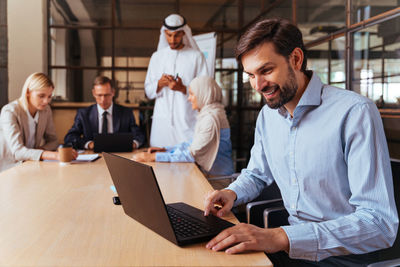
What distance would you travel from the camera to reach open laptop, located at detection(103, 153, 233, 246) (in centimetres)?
103

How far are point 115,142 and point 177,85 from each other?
3.11 feet

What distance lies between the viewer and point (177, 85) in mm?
3840

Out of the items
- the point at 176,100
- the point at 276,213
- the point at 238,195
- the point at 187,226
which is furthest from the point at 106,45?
the point at 187,226

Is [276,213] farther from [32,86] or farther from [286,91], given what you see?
[32,86]

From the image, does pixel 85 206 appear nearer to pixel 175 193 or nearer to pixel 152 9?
pixel 175 193

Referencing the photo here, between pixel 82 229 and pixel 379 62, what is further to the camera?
pixel 379 62

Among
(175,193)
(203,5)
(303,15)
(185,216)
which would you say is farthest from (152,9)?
(185,216)

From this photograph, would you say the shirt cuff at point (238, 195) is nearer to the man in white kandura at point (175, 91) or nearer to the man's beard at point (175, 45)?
the man in white kandura at point (175, 91)

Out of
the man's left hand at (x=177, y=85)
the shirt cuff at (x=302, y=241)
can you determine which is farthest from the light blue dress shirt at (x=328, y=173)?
the man's left hand at (x=177, y=85)

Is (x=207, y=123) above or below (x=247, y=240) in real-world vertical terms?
above

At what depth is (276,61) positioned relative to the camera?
1351mm

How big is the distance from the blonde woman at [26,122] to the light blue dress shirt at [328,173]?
194 centimetres

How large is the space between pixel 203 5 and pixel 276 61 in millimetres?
4937

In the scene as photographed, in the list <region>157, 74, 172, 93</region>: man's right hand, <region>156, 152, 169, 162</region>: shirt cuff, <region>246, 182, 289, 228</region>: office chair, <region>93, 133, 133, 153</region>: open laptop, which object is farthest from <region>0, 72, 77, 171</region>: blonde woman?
<region>246, 182, 289, 228</region>: office chair
